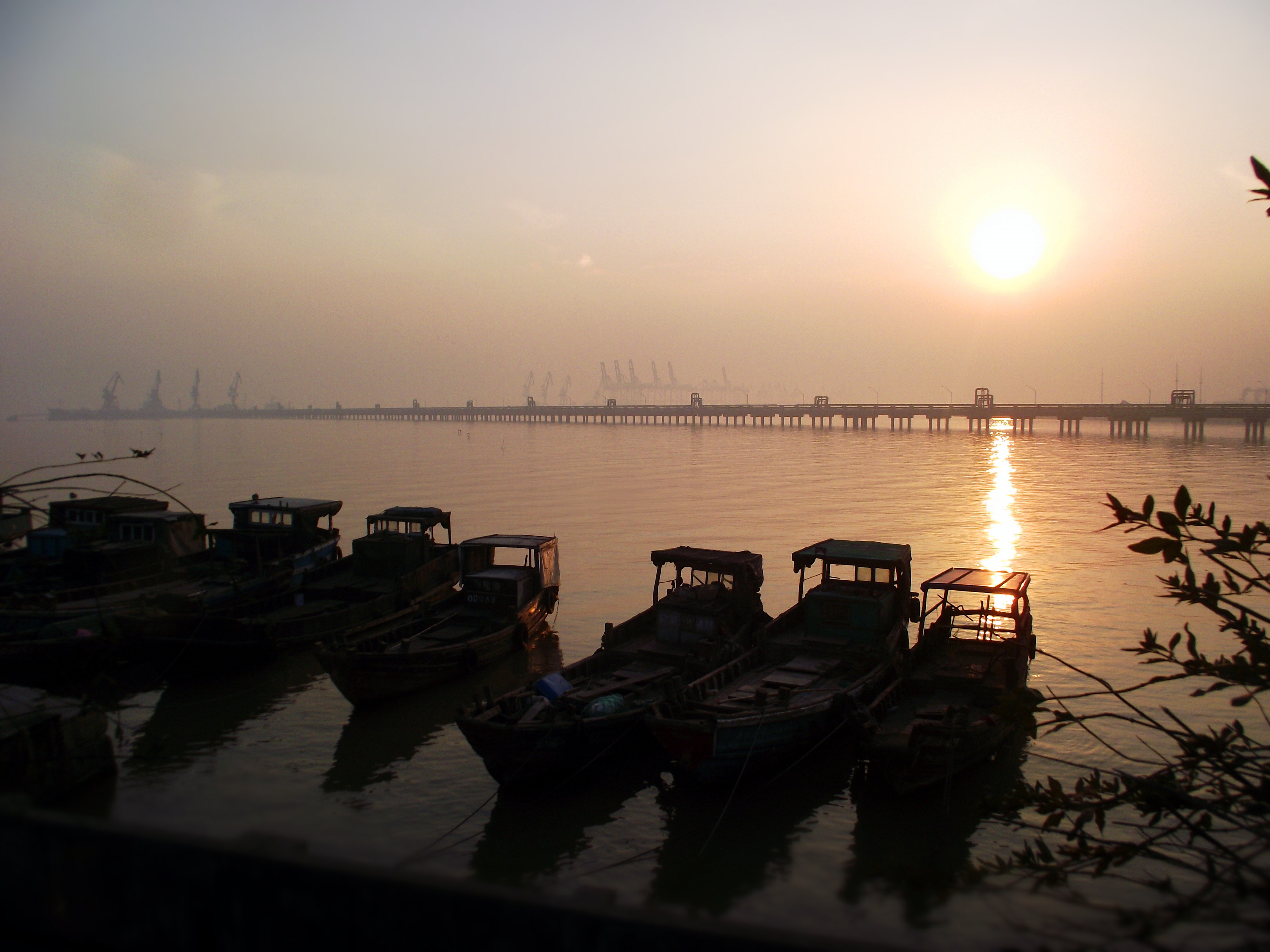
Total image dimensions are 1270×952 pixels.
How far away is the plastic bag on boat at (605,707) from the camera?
11.9m

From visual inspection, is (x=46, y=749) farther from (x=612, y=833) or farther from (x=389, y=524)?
(x=389, y=524)

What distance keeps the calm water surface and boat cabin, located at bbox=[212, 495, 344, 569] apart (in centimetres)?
512

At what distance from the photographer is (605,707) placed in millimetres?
12094

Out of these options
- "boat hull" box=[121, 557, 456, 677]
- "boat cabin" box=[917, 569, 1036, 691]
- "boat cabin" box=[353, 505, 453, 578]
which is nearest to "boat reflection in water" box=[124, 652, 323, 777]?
"boat hull" box=[121, 557, 456, 677]

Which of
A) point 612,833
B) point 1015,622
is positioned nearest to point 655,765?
point 612,833

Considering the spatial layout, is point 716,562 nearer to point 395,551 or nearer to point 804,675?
point 804,675

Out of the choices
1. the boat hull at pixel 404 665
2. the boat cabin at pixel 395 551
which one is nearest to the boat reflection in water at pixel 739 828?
the boat hull at pixel 404 665

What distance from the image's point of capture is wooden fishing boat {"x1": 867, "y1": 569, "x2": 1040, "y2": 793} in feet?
35.2

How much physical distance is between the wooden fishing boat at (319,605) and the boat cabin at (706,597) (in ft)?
19.4

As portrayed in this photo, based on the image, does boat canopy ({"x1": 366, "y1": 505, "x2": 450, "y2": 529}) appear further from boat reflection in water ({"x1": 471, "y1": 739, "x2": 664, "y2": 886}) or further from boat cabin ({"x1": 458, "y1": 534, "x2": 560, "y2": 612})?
boat reflection in water ({"x1": 471, "y1": 739, "x2": 664, "y2": 886})

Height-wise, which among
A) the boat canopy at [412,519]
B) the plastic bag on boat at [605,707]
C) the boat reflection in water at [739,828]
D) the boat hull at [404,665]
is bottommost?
the boat reflection in water at [739,828]

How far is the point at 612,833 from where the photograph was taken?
10.5 meters

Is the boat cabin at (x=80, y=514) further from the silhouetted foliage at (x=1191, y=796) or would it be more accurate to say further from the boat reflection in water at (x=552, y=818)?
the silhouetted foliage at (x=1191, y=796)

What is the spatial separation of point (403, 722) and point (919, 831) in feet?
28.2
